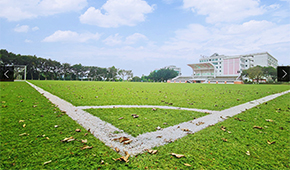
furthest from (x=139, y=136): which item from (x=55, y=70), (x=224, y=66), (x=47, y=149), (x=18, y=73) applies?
(x=224, y=66)

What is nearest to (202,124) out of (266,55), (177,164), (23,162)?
(177,164)

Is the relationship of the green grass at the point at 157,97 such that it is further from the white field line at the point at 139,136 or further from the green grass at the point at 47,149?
the green grass at the point at 47,149

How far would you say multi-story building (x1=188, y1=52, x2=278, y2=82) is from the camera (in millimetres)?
75944

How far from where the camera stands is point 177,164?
197 centimetres

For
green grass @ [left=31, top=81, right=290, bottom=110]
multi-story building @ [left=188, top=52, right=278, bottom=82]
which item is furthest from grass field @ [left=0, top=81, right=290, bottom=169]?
multi-story building @ [left=188, top=52, right=278, bottom=82]

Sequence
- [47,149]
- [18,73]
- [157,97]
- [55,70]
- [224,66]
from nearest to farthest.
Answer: [47,149]
[157,97]
[18,73]
[55,70]
[224,66]

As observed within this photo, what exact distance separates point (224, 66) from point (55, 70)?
89.9m

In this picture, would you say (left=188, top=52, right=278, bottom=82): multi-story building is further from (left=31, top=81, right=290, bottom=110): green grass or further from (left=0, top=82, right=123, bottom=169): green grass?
(left=0, top=82, right=123, bottom=169): green grass

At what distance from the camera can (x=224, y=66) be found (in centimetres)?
8581

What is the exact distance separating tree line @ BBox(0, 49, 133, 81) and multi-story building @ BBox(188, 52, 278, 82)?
132ft

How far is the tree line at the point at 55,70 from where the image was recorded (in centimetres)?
5136

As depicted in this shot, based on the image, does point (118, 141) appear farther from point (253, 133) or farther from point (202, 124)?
point (253, 133)

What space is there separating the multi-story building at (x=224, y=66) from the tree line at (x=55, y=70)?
40.3 m

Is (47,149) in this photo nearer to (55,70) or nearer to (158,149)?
(158,149)
